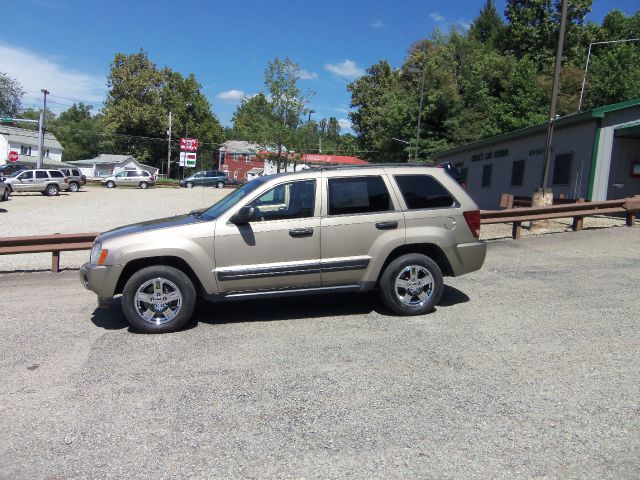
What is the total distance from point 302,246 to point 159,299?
1.69 m

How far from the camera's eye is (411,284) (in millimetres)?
6074

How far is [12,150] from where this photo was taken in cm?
7131

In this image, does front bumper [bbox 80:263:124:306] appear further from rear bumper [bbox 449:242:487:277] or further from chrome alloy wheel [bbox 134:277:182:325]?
rear bumper [bbox 449:242:487:277]

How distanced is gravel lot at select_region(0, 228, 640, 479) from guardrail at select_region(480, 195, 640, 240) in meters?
4.85

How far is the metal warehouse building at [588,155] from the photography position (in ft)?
50.9

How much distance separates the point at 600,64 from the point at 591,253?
123 feet

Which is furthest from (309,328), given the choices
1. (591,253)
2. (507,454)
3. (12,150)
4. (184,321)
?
(12,150)

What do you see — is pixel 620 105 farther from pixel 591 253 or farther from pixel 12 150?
pixel 12 150

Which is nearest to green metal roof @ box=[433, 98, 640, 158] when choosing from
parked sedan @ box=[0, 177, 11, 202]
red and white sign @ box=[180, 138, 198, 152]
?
parked sedan @ box=[0, 177, 11, 202]

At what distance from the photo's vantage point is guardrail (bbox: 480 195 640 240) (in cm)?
1151

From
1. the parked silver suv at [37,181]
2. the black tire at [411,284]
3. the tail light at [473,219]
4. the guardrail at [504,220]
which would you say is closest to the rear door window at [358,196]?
the black tire at [411,284]

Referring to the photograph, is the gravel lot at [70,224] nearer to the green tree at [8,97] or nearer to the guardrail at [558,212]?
the guardrail at [558,212]

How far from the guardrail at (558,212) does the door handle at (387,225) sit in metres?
5.95

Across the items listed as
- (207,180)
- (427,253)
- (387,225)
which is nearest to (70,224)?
(387,225)
